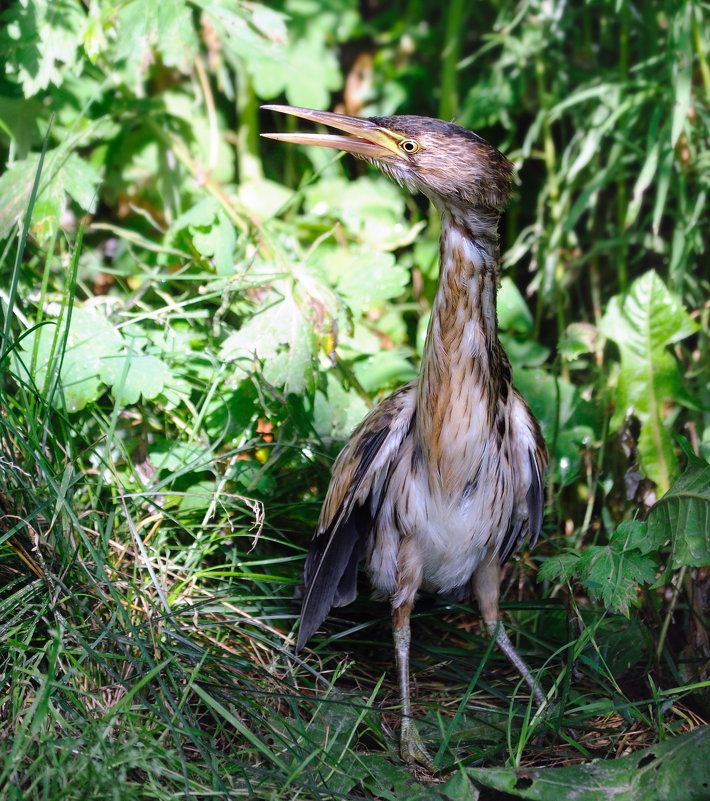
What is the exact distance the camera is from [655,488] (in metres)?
3.32

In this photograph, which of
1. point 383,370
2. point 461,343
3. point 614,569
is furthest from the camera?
point 383,370

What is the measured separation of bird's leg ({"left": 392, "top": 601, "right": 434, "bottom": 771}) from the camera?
2.66 m

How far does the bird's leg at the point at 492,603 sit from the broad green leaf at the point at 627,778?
0.62 m

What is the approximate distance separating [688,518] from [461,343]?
80 centimetres

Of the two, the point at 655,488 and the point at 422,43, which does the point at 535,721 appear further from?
the point at 422,43

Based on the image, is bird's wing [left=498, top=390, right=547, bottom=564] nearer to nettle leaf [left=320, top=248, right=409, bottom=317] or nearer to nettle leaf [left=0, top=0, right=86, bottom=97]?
nettle leaf [left=320, top=248, right=409, bottom=317]

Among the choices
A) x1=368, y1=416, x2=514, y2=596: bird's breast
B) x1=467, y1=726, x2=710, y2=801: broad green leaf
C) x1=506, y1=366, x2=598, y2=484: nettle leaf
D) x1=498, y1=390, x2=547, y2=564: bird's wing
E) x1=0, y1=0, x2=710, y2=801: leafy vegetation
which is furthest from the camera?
x1=506, y1=366, x2=598, y2=484: nettle leaf

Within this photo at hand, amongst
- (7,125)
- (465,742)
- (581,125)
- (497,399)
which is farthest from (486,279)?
(7,125)

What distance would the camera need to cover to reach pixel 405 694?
2.81 m

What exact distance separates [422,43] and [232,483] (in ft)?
9.19

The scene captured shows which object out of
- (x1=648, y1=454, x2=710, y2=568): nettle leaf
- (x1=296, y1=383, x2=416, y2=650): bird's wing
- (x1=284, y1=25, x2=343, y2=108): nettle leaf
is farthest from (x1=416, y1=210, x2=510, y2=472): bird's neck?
(x1=284, y1=25, x2=343, y2=108): nettle leaf

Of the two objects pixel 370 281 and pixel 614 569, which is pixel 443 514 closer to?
pixel 614 569

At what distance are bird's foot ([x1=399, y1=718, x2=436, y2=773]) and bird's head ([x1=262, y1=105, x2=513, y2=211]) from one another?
1509mm

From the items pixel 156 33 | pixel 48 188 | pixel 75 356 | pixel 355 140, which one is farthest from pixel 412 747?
pixel 156 33
